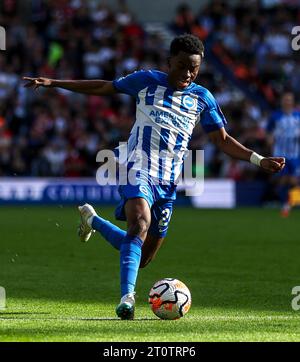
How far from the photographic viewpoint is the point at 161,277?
11297mm

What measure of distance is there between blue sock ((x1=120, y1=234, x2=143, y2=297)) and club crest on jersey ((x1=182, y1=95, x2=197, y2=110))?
1.19m

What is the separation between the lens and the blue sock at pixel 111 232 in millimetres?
8977

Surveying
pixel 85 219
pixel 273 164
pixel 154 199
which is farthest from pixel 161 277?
pixel 273 164

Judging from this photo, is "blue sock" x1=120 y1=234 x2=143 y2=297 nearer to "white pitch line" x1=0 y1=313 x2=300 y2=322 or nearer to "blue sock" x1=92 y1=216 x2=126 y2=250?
"white pitch line" x1=0 y1=313 x2=300 y2=322

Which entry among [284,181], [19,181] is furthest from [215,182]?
[19,181]

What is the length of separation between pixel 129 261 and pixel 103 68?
61.2ft

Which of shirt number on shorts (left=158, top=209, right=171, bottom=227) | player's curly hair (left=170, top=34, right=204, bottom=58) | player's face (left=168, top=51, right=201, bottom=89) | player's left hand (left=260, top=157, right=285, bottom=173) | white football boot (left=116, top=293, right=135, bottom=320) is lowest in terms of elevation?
white football boot (left=116, top=293, right=135, bottom=320)

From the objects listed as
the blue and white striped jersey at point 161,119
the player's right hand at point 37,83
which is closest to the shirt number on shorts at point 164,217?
the blue and white striped jersey at point 161,119

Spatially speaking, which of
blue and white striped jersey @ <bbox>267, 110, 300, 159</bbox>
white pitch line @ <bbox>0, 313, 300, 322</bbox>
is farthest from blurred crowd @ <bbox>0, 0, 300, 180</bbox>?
white pitch line @ <bbox>0, 313, 300, 322</bbox>

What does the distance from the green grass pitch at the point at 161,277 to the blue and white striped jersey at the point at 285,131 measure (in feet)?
7.99

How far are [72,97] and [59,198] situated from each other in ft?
9.78

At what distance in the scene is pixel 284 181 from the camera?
22.0 meters

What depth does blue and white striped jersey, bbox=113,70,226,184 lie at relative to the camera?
8609 mm
